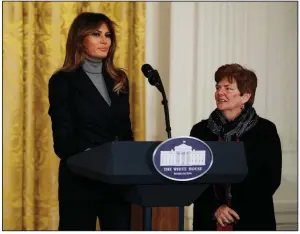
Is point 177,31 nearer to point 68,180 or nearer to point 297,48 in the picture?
point 297,48

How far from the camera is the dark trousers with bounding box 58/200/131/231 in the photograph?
2.20 m

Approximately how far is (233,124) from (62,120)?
79 cm

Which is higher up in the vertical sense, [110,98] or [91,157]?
[110,98]

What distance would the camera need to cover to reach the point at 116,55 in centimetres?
265

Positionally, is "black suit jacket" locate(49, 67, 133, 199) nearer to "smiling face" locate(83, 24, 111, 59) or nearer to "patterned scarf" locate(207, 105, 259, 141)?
"smiling face" locate(83, 24, 111, 59)

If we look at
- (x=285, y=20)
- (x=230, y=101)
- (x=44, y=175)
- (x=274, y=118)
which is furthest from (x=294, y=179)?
(x=44, y=175)

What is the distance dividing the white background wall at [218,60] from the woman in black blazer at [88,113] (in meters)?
0.30

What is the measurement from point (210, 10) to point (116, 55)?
551 mm

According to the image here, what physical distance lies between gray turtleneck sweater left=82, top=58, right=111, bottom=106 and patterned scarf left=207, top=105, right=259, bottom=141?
525 millimetres

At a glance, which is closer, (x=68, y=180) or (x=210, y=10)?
(x=68, y=180)

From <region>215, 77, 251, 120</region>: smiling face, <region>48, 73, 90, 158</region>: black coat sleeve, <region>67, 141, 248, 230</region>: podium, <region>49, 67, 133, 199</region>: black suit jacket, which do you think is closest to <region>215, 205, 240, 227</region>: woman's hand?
<region>215, 77, 251, 120</region>: smiling face

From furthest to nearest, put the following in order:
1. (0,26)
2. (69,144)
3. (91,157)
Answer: (0,26)
(69,144)
(91,157)

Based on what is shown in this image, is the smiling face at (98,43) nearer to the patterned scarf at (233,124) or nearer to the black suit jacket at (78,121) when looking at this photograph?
the black suit jacket at (78,121)

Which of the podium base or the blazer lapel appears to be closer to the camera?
the blazer lapel
